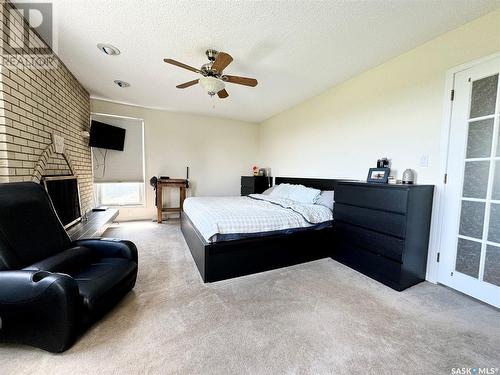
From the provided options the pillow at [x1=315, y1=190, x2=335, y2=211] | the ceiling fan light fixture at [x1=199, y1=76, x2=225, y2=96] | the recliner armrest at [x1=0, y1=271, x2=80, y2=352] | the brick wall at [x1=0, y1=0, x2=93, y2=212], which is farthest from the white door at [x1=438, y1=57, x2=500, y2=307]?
the brick wall at [x1=0, y1=0, x2=93, y2=212]

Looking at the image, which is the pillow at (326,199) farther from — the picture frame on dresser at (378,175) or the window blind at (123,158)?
the window blind at (123,158)

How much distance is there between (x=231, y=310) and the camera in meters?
1.74

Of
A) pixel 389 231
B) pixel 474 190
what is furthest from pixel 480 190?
pixel 389 231

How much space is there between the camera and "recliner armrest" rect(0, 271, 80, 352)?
1.24 meters

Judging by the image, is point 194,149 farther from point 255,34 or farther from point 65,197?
point 255,34

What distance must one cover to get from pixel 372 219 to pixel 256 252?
52.8 inches

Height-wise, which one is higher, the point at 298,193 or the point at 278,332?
the point at 298,193

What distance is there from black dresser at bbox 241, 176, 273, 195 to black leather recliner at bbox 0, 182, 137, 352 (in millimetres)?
3360

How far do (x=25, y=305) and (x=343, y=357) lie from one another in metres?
1.94

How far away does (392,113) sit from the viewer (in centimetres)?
260

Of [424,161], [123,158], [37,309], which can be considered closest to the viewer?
[37,309]

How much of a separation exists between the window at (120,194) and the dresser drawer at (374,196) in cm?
424

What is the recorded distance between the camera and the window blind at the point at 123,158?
4352 millimetres

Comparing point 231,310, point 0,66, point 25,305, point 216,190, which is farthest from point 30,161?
point 216,190
